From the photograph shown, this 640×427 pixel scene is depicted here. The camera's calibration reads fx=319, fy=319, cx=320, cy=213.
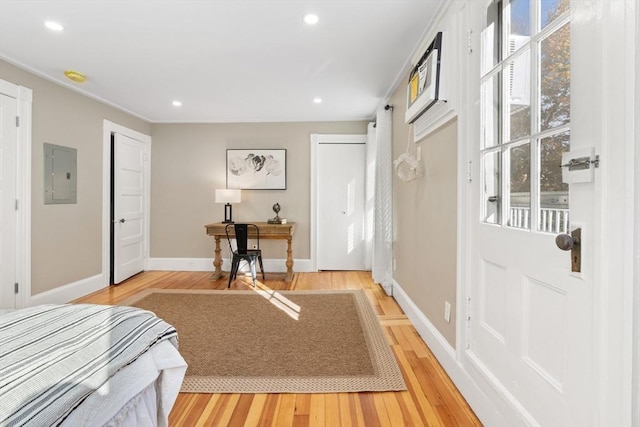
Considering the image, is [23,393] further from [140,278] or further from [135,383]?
[140,278]

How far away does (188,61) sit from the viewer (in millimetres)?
2855

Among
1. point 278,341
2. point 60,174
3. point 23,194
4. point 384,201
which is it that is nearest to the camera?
point 278,341

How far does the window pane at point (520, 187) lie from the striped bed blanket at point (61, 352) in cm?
148

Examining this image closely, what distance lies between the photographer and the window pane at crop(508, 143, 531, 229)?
130 centimetres

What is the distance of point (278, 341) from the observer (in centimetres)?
242

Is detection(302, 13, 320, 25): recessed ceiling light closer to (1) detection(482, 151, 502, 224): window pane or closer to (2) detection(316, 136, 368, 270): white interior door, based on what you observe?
(1) detection(482, 151, 502, 224): window pane

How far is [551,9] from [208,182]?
4582mm

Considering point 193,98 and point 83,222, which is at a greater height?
point 193,98

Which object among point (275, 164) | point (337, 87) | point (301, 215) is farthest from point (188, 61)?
point (301, 215)

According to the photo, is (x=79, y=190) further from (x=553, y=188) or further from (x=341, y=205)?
(x=553, y=188)

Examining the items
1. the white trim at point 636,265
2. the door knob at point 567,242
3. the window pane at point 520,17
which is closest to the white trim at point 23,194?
the window pane at point 520,17

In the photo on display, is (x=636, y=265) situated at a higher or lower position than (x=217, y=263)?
higher

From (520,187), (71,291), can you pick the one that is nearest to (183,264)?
(71,291)

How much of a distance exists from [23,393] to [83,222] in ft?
11.9
